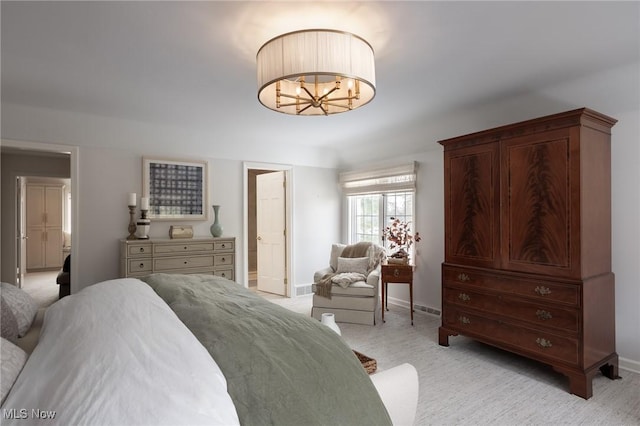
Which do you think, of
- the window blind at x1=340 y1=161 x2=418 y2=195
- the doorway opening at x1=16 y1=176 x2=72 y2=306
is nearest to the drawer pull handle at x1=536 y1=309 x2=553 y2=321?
the window blind at x1=340 y1=161 x2=418 y2=195

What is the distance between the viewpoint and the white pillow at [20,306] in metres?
1.79

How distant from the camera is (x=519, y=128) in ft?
9.61

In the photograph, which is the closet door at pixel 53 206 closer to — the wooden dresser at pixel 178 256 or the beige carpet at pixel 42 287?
the beige carpet at pixel 42 287

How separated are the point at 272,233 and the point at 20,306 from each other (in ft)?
13.5

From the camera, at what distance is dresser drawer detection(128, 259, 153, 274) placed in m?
3.99

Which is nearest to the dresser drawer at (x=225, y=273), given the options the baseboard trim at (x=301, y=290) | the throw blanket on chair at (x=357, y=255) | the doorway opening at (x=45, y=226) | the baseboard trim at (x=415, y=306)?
the throw blanket on chair at (x=357, y=255)

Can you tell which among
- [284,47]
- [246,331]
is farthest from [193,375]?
[284,47]

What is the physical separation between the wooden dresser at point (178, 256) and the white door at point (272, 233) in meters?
1.23

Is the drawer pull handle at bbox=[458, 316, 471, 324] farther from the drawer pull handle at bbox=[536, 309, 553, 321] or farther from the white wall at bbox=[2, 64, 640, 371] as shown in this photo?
the white wall at bbox=[2, 64, 640, 371]

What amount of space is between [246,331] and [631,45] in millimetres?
3200

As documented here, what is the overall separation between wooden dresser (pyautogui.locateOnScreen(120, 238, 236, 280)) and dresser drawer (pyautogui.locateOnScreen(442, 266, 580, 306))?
271cm

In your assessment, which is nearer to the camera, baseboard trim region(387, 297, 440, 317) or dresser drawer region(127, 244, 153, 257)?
dresser drawer region(127, 244, 153, 257)

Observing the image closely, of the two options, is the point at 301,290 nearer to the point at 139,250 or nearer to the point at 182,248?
the point at 182,248

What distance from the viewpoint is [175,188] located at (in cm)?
464
